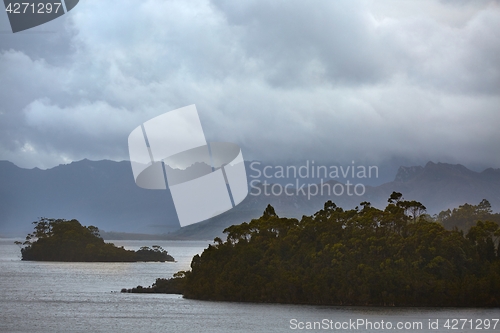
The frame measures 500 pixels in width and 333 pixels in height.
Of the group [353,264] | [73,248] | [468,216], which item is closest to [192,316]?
[353,264]

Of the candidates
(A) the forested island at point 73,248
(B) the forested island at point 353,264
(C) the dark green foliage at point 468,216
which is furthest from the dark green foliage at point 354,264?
(A) the forested island at point 73,248

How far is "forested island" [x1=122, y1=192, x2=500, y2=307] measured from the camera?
7075 cm

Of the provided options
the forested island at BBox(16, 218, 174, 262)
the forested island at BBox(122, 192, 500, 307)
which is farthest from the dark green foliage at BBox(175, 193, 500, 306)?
the forested island at BBox(16, 218, 174, 262)

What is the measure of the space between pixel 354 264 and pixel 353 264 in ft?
0.35

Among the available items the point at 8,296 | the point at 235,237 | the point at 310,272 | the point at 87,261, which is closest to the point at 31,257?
the point at 87,261

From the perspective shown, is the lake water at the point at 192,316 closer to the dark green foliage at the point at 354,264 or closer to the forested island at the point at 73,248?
the dark green foliage at the point at 354,264

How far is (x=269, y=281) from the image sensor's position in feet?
250

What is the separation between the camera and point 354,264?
241 ft

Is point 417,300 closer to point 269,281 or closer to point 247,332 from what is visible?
point 269,281

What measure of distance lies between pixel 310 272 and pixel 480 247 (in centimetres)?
1866

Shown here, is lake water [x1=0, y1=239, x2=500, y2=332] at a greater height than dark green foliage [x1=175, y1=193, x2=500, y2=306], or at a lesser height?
lesser

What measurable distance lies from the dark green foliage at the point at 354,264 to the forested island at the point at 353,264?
10cm

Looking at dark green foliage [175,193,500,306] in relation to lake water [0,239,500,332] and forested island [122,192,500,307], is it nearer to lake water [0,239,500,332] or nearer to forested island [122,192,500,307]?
forested island [122,192,500,307]

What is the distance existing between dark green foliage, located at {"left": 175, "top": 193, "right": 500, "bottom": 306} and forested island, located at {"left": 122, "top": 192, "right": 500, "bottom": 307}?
0.34 ft
